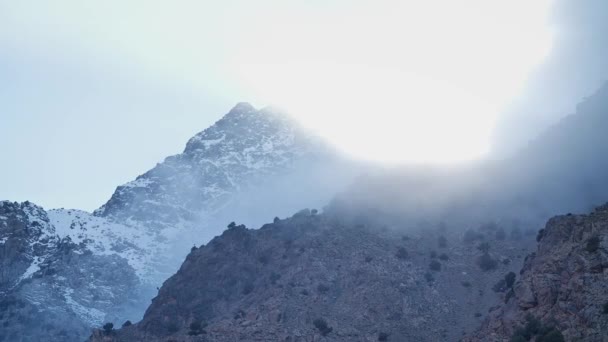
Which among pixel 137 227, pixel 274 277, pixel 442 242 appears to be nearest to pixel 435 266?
pixel 442 242

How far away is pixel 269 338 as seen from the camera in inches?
3275

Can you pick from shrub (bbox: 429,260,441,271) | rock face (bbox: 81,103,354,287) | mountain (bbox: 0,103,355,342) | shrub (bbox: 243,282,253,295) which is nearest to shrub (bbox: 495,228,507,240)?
shrub (bbox: 429,260,441,271)

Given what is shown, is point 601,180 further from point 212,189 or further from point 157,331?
point 212,189

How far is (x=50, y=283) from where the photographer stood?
138 m

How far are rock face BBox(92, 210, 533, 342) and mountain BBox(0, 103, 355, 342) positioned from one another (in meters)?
33.7

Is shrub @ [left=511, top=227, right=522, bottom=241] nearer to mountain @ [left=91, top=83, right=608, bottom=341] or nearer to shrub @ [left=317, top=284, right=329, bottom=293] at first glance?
mountain @ [left=91, top=83, right=608, bottom=341]

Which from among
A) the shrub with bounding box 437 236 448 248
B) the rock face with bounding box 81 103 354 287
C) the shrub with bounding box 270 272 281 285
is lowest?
the shrub with bounding box 270 272 281 285

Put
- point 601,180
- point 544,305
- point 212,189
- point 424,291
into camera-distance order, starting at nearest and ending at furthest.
A: 1. point 544,305
2. point 424,291
3. point 601,180
4. point 212,189

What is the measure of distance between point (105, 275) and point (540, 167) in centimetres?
8180

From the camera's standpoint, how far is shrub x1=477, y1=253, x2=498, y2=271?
309 ft

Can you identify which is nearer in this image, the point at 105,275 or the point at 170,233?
the point at 105,275

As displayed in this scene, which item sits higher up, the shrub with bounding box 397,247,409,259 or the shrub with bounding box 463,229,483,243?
the shrub with bounding box 463,229,483,243

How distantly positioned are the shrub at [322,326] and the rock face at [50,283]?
2156 inches

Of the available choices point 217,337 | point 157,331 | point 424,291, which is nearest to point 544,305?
point 424,291
